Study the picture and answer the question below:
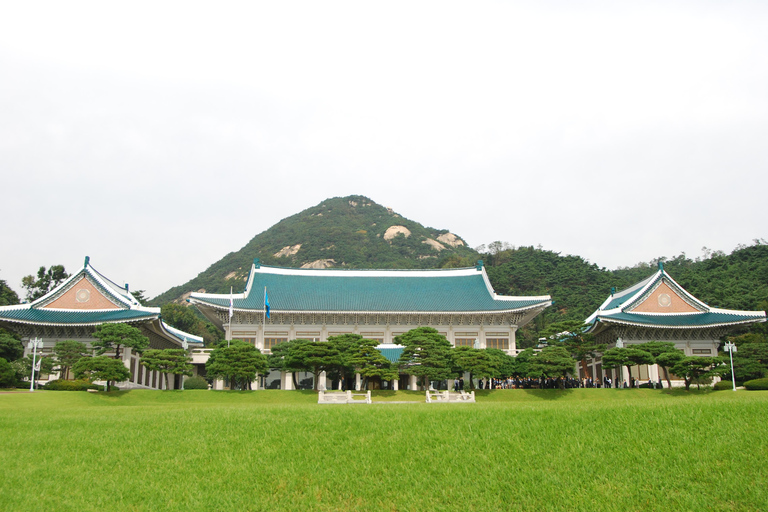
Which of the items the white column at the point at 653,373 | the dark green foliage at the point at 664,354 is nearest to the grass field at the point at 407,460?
the dark green foliage at the point at 664,354

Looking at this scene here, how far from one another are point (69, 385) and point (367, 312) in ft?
65.7

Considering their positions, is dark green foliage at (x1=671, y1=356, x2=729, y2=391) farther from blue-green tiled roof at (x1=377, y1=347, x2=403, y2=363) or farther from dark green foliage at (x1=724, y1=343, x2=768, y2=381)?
blue-green tiled roof at (x1=377, y1=347, x2=403, y2=363)

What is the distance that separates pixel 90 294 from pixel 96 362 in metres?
10.7

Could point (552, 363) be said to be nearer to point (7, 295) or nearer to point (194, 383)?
point (194, 383)

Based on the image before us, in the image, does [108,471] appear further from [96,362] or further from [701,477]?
[96,362]

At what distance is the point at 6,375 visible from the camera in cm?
3406

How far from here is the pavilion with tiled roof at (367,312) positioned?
4572 cm

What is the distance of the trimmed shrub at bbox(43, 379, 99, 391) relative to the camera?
111ft

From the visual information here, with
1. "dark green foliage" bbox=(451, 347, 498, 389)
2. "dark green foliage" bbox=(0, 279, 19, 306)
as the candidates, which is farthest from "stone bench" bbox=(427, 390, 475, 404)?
"dark green foliage" bbox=(0, 279, 19, 306)

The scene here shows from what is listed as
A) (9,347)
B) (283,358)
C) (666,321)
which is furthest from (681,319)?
(9,347)

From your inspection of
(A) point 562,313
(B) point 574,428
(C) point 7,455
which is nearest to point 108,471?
(C) point 7,455

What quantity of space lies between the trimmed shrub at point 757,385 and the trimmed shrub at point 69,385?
37333 mm

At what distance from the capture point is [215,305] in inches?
1751

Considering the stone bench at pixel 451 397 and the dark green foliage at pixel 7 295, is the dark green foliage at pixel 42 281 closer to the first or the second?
the dark green foliage at pixel 7 295
